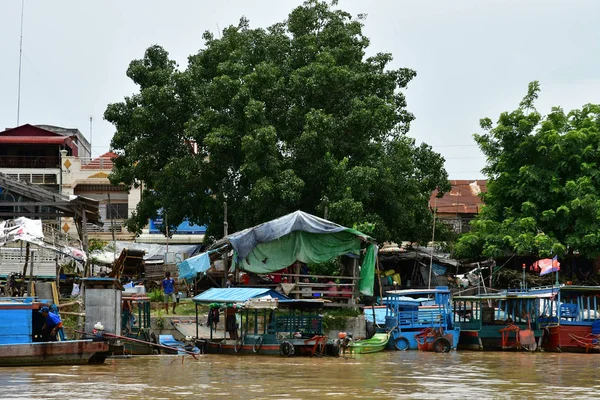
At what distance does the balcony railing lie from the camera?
46312mm

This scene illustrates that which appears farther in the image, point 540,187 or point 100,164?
point 100,164

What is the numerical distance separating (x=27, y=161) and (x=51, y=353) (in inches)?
1089

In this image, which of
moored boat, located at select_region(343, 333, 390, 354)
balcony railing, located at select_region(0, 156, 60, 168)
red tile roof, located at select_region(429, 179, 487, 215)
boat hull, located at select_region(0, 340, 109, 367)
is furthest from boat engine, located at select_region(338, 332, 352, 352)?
balcony railing, located at select_region(0, 156, 60, 168)

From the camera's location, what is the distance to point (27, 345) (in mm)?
20188

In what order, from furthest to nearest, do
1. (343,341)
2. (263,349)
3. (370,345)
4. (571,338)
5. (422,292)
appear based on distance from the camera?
(422,292)
(571,338)
(370,345)
(263,349)
(343,341)

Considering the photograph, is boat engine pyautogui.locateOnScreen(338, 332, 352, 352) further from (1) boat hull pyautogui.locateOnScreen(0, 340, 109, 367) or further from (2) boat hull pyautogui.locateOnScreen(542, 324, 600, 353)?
(2) boat hull pyautogui.locateOnScreen(542, 324, 600, 353)

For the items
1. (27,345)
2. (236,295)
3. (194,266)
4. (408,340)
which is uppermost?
(194,266)

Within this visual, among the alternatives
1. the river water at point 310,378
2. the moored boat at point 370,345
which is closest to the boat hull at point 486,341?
the moored boat at point 370,345

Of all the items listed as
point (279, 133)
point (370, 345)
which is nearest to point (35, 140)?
point (279, 133)

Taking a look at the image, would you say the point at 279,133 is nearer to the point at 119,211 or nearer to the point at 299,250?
the point at 299,250

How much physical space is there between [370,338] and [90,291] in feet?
27.4

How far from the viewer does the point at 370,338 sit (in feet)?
89.0

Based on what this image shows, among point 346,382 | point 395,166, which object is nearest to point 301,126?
point 395,166

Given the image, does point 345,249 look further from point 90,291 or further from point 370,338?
point 90,291
